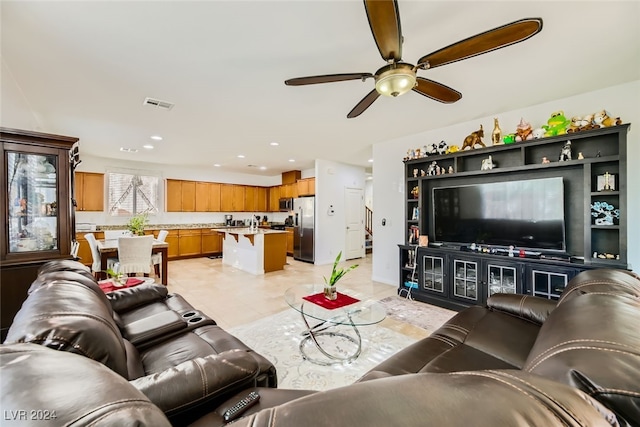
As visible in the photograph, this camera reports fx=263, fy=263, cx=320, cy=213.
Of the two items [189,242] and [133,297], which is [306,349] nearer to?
[133,297]

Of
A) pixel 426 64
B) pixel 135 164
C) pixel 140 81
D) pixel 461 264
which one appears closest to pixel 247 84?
pixel 140 81

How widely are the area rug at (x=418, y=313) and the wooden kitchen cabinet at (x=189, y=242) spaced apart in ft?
19.4

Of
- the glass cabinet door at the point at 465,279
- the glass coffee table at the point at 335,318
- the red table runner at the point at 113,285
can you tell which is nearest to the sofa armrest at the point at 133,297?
the red table runner at the point at 113,285

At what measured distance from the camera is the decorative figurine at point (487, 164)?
3477 millimetres

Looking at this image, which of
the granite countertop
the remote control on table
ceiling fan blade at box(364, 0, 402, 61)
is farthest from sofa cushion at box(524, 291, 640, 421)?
the granite countertop

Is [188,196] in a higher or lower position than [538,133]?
lower

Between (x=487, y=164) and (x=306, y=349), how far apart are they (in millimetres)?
3221

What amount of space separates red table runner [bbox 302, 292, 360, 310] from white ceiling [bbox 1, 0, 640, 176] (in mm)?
2165

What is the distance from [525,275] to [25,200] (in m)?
5.11

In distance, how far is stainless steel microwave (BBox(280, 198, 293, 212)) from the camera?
809 centimetres

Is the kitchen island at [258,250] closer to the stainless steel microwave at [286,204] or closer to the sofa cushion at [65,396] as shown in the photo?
the stainless steel microwave at [286,204]

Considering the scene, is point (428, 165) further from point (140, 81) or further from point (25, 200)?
point (25, 200)

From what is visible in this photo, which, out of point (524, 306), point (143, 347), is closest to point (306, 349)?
point (143, 347)

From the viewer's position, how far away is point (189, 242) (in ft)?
24.9
